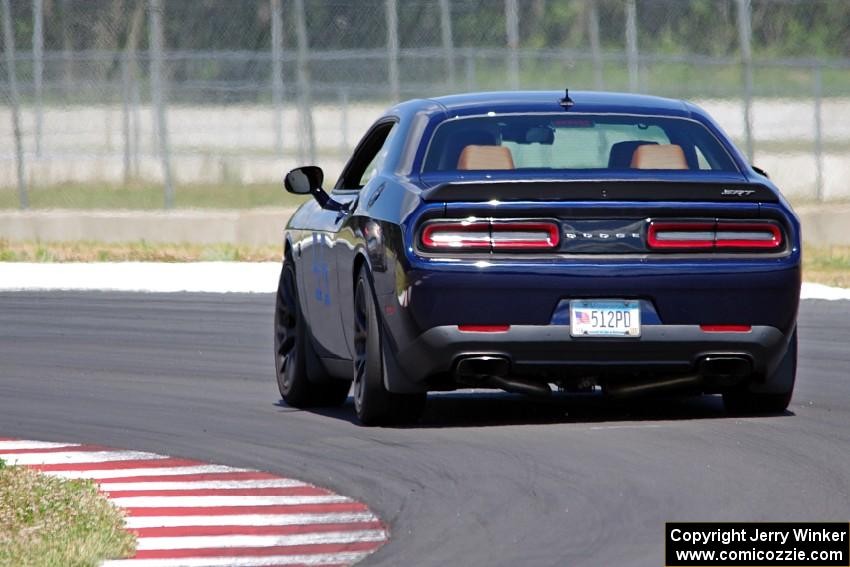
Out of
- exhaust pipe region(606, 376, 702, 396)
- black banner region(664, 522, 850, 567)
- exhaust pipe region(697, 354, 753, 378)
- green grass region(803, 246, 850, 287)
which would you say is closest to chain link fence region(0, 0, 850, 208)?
green grass region(803, 246, 850, 287)

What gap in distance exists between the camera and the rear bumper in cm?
1012

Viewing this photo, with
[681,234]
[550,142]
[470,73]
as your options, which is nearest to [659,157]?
[550,142]

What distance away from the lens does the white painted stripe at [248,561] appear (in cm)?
736

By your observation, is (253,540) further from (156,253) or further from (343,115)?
(343,115)

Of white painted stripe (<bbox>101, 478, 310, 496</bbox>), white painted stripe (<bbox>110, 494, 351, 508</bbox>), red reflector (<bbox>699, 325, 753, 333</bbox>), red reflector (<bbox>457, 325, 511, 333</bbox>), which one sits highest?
red reflector (<bbox>457, 325, 511, 333</bbox>)

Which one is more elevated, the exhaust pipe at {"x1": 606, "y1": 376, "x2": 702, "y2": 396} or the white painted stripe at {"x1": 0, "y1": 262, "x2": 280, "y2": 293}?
the exhaust pipe at {"x1": 606, "y1": 376, "x2": 702, "y2": 396}

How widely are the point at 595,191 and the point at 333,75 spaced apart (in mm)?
18814

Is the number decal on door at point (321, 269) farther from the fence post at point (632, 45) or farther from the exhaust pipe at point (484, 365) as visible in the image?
the fence post at point (632, 45)

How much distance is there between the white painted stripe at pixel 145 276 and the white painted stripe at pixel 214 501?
42.4ft

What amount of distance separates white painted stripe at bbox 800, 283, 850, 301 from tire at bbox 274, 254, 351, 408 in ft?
28.4

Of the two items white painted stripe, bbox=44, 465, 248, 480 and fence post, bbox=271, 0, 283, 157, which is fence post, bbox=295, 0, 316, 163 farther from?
white painted stripe, bbox=44, 465, 248, 480

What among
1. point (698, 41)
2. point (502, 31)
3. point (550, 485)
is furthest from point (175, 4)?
point (550, 485)

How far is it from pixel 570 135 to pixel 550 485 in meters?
20.3

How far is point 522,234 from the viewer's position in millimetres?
10125
